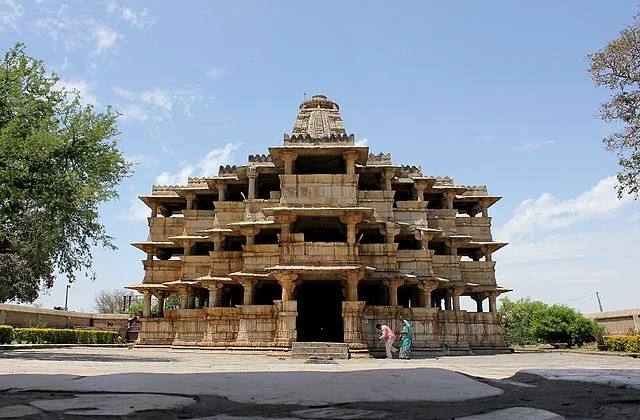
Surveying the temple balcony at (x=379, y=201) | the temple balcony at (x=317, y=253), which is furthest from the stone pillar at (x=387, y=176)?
the temple balcony at (x=317, y=253)

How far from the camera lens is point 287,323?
2314cm

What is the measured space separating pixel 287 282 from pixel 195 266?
23.6ft

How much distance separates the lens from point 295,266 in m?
→ 23.5

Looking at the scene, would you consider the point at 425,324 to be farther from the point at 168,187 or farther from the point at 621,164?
the point at 168,187

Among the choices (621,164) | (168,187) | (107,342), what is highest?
(168,187)

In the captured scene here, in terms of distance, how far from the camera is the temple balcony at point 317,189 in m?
25.1

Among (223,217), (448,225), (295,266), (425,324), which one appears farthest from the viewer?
(448,225)

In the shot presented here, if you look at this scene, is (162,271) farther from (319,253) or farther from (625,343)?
(625,343)

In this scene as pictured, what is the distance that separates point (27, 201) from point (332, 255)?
12.2m

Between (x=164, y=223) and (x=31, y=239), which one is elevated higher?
(x=164, y=223)

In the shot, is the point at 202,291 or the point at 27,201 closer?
the point at 27,201

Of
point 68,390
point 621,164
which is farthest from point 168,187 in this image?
point 68,390

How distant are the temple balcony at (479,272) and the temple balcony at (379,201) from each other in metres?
6.81

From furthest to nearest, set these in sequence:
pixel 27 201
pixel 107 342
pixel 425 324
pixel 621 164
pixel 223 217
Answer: pixel 107 342 < pixel 223 217 < pixel 425 324 < pixel 27 201 < pixel 621 164
